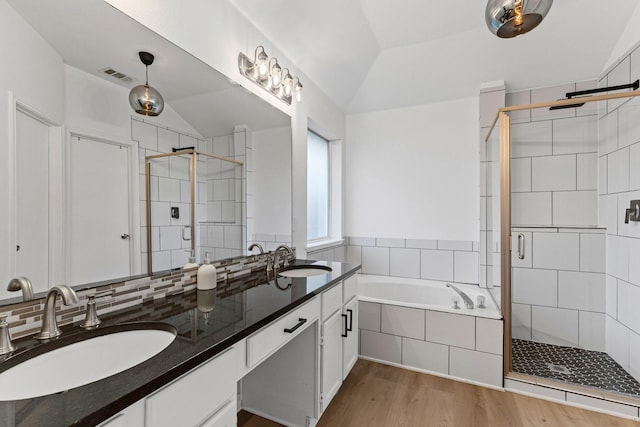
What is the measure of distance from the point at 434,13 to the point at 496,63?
0.74 metres

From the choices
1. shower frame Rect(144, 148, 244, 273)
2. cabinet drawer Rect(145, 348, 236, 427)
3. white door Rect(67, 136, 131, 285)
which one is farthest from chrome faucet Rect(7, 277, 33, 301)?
cabinet drawer Rect(145, 348, 236, 427)

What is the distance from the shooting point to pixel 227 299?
1.27m

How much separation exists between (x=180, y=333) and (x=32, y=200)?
22.4 inches

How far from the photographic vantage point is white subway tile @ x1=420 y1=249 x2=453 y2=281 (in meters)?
2.93

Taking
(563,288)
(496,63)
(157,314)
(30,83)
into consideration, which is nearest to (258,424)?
(157,314)

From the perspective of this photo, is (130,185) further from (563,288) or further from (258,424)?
(563,288)

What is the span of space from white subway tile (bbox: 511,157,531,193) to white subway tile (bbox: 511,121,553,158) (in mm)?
53

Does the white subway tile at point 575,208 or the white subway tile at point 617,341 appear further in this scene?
the white subway tile at point 575,208

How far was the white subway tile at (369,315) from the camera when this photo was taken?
2.42 meters

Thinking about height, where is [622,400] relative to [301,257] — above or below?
below

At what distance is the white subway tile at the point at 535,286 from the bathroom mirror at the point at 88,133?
2551mm

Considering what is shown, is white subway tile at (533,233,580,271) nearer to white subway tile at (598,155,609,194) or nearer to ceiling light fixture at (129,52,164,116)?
white subway tile at (598,155,609,194)

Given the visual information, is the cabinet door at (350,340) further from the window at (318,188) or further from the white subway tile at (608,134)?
the white subway tile at (608,134)

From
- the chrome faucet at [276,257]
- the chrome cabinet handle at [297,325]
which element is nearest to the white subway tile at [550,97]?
the chrome faucet at [276,257]
